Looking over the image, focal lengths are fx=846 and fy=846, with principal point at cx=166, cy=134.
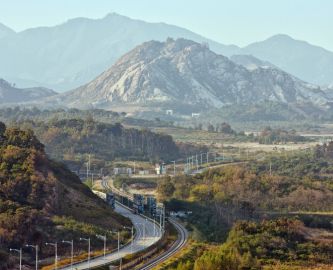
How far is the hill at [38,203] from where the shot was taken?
78.1 meters

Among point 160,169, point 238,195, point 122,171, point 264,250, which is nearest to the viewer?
point 264,250

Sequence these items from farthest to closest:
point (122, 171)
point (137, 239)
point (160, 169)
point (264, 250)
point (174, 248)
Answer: point (122, 171) → point (160, 169) → point (137, 239) → point (174, 248) → point (264, 250)

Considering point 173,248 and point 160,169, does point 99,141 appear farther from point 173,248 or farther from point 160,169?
point 173,248

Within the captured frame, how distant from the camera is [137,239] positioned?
85.2 meters

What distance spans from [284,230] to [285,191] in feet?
129

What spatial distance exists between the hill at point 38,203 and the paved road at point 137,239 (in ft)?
8.63

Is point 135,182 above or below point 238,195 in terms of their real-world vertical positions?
above

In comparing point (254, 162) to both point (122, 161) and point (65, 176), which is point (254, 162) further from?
point (65, 176)

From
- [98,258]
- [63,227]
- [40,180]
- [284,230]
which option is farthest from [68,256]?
[284,230]

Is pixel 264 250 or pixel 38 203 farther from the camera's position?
pixel 38 203

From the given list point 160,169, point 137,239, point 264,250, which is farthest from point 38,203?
point 160,169

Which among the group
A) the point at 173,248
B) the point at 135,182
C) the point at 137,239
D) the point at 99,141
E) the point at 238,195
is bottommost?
the point at 173,248

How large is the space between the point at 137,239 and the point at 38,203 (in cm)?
1127

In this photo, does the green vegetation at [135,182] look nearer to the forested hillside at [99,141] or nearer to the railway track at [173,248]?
the forested hillside at [99,141]
